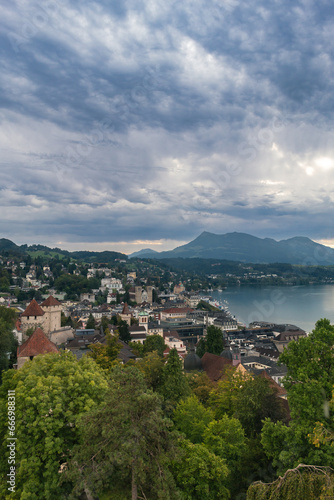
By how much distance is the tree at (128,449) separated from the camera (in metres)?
6.16

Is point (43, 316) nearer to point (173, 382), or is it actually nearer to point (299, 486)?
point (173, 382)

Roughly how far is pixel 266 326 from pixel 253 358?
3066 cm

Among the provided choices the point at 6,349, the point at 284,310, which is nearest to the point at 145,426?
the point at 6,349

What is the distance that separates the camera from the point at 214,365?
2758 cm

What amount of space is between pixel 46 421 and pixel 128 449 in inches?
140

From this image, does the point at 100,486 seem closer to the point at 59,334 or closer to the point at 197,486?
the point at 197,486

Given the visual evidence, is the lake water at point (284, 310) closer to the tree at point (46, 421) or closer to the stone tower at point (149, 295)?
the stone tower at point (149, 295)

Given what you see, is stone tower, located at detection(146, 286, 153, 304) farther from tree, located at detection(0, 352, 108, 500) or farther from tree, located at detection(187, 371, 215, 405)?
tree, located at detection(0, 352, 108, 500)

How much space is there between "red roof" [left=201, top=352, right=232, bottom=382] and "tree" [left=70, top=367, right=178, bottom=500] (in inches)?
808

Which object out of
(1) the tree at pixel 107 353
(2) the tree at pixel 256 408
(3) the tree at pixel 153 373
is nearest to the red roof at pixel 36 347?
(1) the tree at pixel 107 353

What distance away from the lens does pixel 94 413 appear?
Answer: 7043mm

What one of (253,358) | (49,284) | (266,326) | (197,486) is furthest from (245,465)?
(49,284)

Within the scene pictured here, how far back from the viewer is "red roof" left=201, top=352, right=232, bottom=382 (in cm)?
2631

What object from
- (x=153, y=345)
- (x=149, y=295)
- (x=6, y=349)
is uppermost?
(x=6, y=349)
